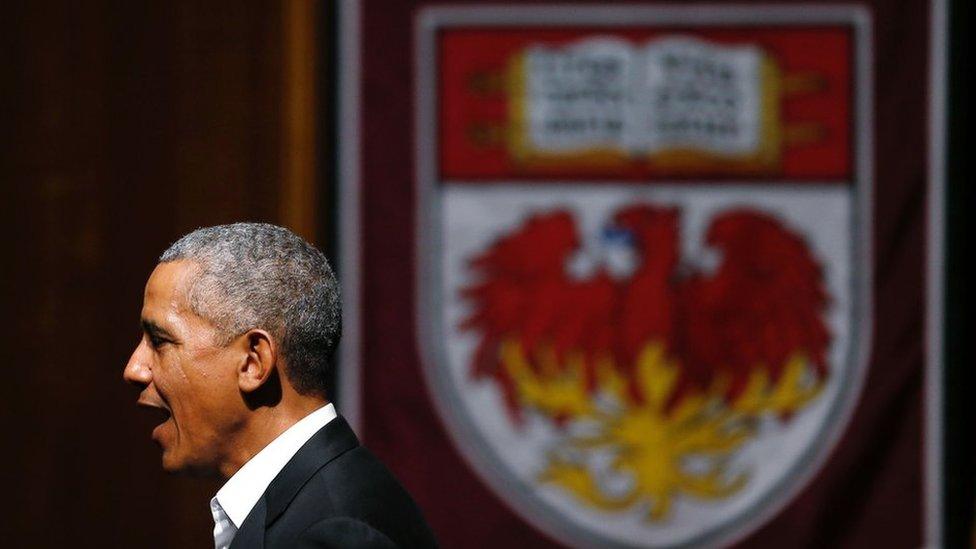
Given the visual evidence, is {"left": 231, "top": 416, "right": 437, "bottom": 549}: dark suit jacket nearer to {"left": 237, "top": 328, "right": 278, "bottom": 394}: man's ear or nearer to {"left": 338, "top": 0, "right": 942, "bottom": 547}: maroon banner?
{"left": 237, "top": 328, "right": 278, "bottom": 394}: man's ear

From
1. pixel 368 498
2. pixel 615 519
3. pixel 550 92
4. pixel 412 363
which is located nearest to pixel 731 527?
pixel 615 519

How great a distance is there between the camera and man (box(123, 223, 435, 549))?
1479 millimetres

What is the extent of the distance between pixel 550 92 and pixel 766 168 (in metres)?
0.54

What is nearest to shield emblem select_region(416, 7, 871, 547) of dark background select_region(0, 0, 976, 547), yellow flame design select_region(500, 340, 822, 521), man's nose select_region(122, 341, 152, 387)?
yellow flame design select_region(500, 340, 822, 521)

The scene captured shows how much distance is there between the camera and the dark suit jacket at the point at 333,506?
140cm

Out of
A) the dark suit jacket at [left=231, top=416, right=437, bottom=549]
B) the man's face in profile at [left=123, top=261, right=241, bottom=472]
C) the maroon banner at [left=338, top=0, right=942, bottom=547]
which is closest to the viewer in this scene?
the dark suit jacket at [left=231, top=416, right=437, bottom=549]

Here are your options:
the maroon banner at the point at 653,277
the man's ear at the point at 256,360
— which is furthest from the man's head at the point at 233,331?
the maroon banner at the point at 653,277

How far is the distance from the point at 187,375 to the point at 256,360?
0.26 ft

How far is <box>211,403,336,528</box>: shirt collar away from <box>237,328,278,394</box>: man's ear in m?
0.07

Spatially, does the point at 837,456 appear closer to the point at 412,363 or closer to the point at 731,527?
the point at 731,527

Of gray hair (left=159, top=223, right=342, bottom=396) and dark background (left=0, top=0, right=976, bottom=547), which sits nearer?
gray hair (left=159, top=223, right=342, bottom=396)

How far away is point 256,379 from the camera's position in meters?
1.49

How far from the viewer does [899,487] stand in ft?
11.0

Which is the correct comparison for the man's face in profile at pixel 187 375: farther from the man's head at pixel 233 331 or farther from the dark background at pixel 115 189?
the dark background at pixel 115 189
